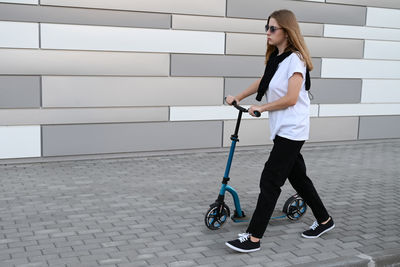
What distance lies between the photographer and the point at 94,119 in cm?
754

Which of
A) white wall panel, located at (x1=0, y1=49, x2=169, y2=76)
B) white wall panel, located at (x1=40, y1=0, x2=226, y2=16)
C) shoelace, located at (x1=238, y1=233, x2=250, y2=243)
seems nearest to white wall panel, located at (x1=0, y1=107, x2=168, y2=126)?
white wall panel, located at (x1=0, y1=49, x2=169, y2=76)

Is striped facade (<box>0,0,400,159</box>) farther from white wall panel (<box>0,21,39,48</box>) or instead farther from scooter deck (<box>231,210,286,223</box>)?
scooter deck (<box>231,210,286,223</box>)

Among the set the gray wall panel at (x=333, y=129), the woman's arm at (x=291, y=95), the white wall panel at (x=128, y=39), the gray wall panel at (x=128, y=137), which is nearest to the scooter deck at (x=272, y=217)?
the woman's arm at (x=291, y=95)

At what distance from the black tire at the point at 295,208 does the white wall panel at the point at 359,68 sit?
14.4 ft

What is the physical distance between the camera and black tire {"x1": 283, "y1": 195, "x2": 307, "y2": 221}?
16.9ft

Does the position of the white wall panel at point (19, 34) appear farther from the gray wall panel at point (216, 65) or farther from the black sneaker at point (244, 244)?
the black sneaker at point (244, 244)

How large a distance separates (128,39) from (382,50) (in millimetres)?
4609

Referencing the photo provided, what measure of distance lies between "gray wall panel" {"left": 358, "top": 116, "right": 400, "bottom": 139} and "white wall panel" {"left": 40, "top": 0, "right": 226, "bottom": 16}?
338 centimetres

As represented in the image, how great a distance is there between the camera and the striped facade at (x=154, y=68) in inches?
279

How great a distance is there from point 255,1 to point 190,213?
4.19m

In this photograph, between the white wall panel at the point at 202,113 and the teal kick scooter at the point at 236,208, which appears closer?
the teal kick scooter at the point at 236,208

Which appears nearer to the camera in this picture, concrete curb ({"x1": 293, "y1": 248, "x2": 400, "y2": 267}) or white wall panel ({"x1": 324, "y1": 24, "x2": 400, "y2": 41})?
concrete curb ({"x1": 293, "y1": 248, "x2": 400, "y2": 267})

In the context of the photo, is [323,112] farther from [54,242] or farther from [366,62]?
[54,242]

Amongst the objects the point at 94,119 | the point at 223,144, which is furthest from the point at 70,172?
the point at 223,144
